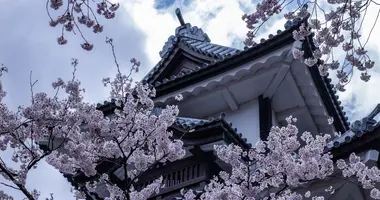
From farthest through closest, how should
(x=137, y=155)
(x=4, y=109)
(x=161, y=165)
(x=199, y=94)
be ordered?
(x=199, y=94), (x=161, y=165), (x=4, y=109), (x=137, y=155)

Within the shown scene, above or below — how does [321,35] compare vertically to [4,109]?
below

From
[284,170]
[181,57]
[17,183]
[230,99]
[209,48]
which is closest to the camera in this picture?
[17,183]

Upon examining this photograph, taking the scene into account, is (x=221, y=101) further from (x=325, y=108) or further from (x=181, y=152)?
(x=181, y=152)

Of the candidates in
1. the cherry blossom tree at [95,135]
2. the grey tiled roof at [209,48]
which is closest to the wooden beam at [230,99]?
the grey tiled roof at [209,48]

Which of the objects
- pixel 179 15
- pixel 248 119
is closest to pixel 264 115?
pixel 248 119

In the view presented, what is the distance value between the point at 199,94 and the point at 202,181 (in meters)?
2.48

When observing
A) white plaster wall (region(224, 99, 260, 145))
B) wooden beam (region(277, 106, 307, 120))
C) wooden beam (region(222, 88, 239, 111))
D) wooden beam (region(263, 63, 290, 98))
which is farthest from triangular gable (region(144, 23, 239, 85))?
wooden beam (region(277, 106, 307, 120))

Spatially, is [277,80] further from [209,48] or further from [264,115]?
[209,48]

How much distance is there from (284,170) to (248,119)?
4.30 meters

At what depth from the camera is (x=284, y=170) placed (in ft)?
18.4

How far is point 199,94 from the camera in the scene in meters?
10.0

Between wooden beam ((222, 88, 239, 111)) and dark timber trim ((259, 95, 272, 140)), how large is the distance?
0.52 meters

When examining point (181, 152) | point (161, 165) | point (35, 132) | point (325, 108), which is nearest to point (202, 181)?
point (161, 165)

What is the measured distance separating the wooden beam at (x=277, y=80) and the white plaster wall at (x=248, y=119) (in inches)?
11.5
